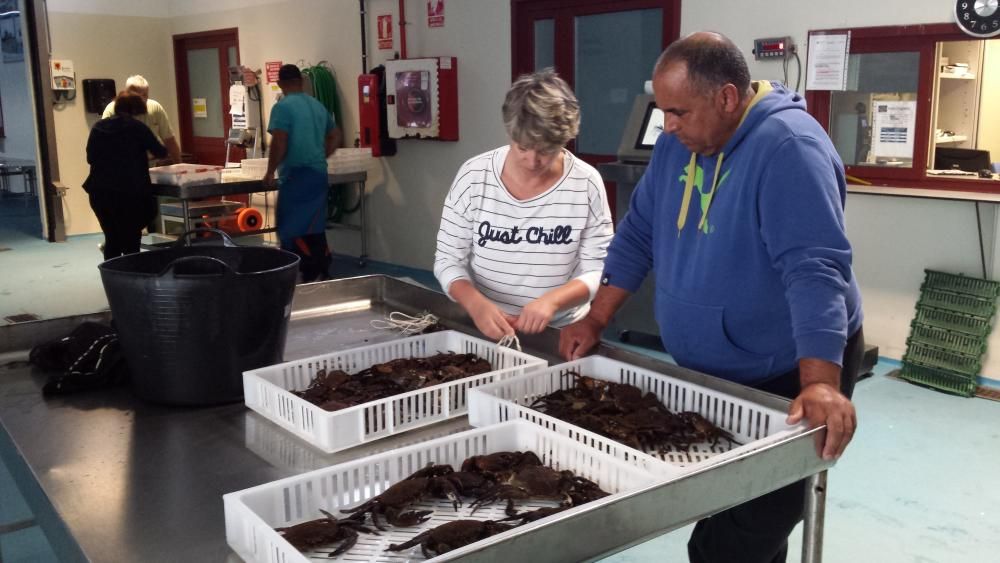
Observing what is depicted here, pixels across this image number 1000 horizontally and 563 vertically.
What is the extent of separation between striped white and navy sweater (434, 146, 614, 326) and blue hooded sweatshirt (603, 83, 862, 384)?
30 cm

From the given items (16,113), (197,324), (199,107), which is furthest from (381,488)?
(16,113)

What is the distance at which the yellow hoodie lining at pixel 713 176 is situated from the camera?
1734 millimetres

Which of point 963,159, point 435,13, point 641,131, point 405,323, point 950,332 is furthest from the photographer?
point 435,13

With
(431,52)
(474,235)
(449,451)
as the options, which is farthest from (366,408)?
(431,52)

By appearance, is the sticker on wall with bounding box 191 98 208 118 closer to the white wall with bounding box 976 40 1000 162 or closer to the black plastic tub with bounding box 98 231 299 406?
the white wall with bounding box 976 40 1000 162

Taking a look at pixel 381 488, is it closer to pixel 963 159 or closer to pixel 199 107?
pixel 963 159

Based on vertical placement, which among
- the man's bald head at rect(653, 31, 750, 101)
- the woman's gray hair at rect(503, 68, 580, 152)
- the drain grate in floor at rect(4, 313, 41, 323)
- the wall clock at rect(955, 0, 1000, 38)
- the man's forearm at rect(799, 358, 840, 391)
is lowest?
the drain grate in floor at rect(4, 313, 41, 323)

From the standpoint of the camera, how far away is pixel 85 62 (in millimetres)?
9562

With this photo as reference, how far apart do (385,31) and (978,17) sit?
15.1 feet

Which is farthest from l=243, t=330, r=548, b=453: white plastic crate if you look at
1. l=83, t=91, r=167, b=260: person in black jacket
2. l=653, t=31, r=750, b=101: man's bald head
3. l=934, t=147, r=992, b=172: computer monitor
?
l=83, t=91, r=167, b=260: person in black jacket

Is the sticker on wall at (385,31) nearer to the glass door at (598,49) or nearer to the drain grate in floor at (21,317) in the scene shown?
the glass door at (598,49)

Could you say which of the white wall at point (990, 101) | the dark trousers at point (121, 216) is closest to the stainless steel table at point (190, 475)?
the dark trousers at point (121, 216)

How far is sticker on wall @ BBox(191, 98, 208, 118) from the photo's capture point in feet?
32.9

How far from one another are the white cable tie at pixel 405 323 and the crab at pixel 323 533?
1.03 m
